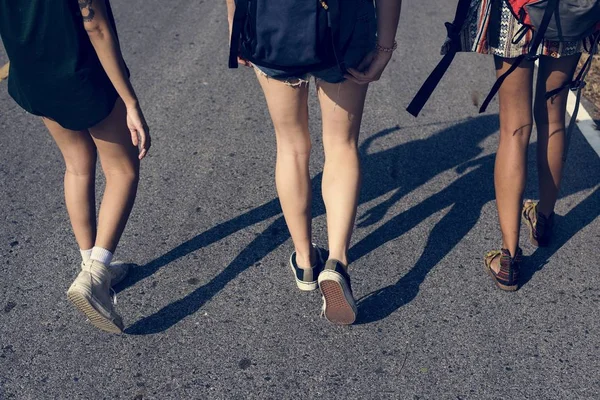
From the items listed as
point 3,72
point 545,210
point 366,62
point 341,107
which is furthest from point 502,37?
point 3,72

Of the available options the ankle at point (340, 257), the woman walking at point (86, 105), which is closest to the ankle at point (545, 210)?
the ankle at point (340, 257)

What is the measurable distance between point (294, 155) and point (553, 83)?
112 centimetres

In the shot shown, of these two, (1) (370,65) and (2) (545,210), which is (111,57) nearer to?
(1) (370,65)

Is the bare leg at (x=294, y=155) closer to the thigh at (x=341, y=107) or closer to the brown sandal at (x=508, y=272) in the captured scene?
the thigh at (x=341, y=107)

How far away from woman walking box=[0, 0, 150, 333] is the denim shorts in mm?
577

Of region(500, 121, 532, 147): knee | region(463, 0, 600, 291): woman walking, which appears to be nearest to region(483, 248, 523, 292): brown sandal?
region(463, 0, 600, 291): woman walking

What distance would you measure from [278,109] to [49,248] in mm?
1526

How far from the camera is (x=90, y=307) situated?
115 inches

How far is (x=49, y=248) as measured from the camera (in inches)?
144

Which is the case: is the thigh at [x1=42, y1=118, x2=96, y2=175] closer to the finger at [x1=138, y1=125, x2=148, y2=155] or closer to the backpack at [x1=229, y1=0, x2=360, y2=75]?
the finger at [x1=138, y1=125, x2=148, y2=155]

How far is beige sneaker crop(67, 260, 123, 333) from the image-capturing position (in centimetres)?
291

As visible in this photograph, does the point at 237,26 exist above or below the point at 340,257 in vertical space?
above

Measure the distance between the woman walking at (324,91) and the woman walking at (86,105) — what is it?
1.60 feet

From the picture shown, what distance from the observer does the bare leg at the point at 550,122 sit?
9.97 ft
